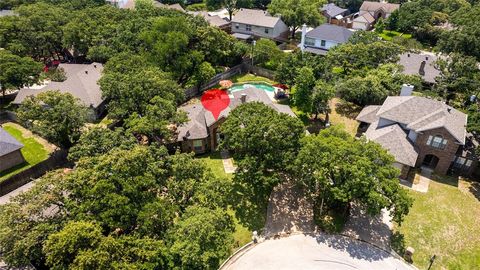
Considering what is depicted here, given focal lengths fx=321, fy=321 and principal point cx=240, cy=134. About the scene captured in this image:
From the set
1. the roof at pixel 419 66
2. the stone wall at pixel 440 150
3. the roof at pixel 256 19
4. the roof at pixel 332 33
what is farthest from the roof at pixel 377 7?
the stone wall at pixel 440 150

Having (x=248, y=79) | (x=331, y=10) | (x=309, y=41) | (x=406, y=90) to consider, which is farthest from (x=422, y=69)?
(x=331, y=10)

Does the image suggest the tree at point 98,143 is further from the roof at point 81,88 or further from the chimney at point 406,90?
the chimney at point 406,90

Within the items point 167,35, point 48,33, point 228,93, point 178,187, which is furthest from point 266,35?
point 178,187

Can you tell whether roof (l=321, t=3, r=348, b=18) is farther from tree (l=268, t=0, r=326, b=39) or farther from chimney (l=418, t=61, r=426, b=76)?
chimney (l=418, t=61, r=426, b=76)

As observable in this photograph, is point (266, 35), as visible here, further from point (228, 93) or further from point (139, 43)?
point (139, 43)

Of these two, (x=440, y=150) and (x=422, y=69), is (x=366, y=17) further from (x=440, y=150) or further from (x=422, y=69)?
(x=440, y=150)

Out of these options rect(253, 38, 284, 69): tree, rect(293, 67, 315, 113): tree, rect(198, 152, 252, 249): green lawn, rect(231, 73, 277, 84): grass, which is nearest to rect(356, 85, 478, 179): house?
rect(293, 67, 315, 113): tree

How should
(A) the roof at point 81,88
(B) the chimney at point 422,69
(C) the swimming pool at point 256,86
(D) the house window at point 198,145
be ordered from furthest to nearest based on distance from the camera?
(C) the swimming pool at point 256,86 → (B) the chimney at point 422,69 → (A) the roof at point 81,88 → (D) the house window at point 198,145

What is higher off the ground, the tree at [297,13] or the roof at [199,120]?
the tree at [297,13]
